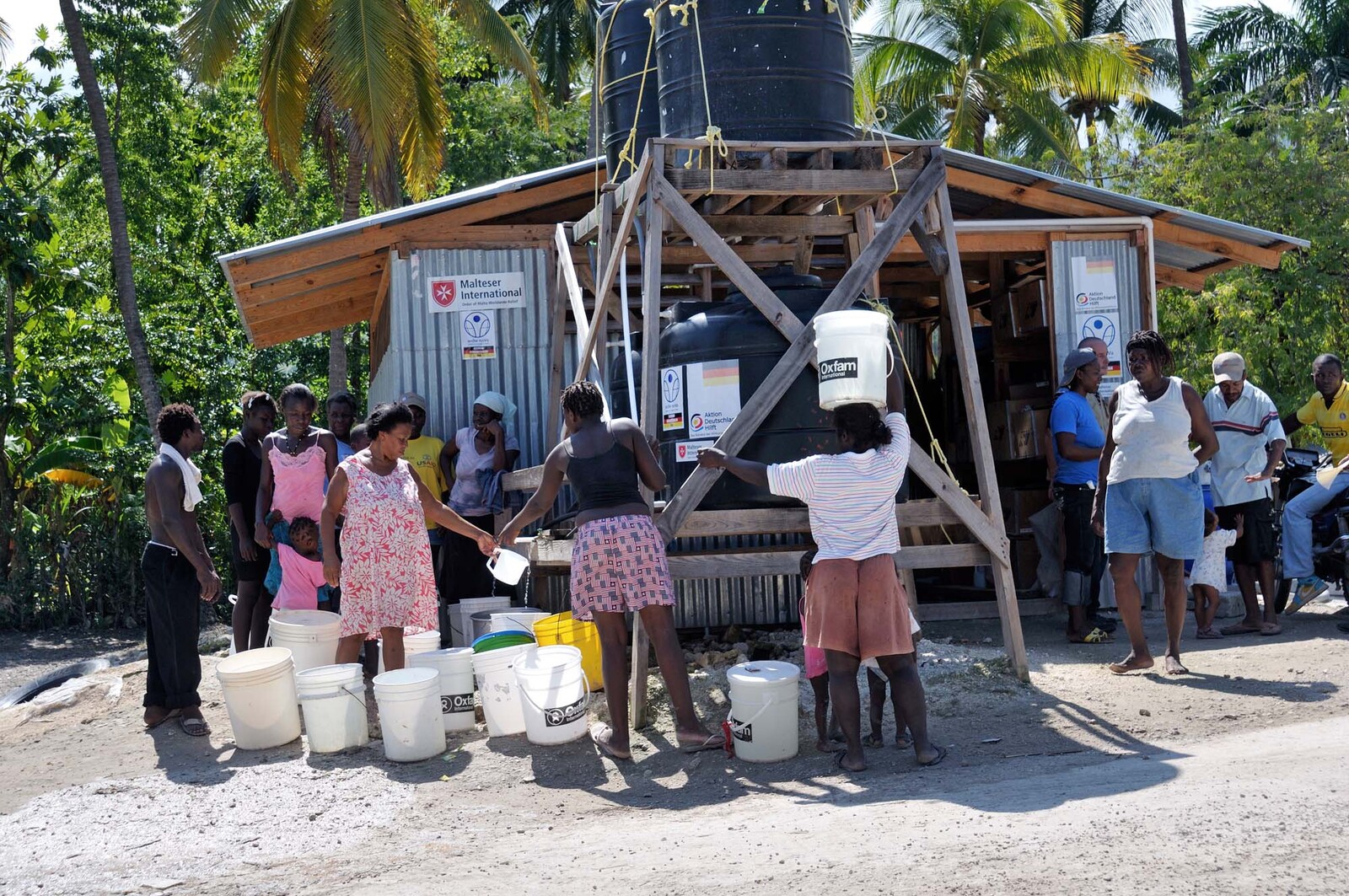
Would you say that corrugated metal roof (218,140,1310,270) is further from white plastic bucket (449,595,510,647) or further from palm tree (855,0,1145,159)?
palm tree (855,0,1145,159)

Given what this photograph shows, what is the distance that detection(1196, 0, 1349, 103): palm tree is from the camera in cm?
3284

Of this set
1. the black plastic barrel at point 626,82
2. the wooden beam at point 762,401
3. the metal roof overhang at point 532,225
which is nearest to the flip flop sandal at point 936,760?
the wooden beam at point 762,401

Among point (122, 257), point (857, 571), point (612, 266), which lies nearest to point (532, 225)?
point (612, 266)

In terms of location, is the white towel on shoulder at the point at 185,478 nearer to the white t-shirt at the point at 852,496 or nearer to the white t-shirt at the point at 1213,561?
the white t-shirt at the point at 852,496

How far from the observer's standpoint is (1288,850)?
13.3ft

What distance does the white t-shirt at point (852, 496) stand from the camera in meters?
5.62

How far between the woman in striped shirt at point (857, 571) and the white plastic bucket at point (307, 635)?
10.8ft

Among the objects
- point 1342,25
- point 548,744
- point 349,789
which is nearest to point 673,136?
point 548,744

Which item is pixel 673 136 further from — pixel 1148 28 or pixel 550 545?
pixel 1148 28

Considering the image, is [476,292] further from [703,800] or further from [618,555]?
[703,800]

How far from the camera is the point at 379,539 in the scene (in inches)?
273

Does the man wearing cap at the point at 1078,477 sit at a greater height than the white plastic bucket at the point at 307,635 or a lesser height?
greater

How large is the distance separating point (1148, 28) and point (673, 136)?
2947 cm

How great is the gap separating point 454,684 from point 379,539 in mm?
884
